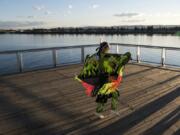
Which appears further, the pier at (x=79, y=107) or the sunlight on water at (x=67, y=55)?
the sunlight on water at (x=67, y=55)

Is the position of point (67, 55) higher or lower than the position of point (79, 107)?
A: lower

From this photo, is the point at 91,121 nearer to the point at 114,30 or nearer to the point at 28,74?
the point at 28,74

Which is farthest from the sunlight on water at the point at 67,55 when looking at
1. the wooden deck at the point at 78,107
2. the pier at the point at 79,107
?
the wooden deck at the point at 78,107

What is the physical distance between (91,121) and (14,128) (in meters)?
1.65

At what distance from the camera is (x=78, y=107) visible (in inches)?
227

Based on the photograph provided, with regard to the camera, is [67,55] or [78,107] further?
[67,55]

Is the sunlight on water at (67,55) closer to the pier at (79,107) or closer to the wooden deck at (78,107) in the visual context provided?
the pier at (79,107)

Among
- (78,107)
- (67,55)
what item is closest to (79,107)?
(78,107)

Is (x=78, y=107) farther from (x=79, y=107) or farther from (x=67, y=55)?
(x=67, y=55)

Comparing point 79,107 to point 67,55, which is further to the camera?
point 67,55

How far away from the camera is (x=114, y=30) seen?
138 metres

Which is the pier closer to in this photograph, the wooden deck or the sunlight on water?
the wooden deck

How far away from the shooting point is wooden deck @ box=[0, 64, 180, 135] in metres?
4.60

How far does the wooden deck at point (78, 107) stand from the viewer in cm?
460
